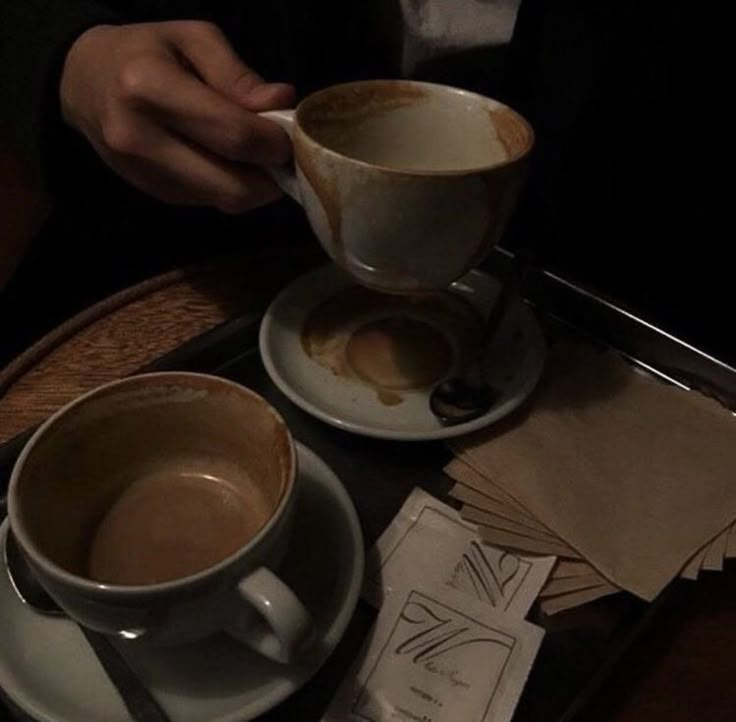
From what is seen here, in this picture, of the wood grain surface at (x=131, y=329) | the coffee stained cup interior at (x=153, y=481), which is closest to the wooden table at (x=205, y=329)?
the wood grain surface at (x=131, y=329)

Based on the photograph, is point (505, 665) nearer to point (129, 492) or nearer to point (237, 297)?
point (129, 492)

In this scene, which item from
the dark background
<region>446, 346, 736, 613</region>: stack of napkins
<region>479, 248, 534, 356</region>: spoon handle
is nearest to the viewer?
<region>446, 346, 736, 613</region>: stack of napkins

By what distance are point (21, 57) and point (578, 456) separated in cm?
43

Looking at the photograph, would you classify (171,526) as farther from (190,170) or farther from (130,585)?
(190,170)

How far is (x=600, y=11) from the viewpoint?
0.67 m

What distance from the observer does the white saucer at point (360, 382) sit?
49 cm

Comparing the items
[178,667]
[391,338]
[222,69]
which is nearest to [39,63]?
[222,69]

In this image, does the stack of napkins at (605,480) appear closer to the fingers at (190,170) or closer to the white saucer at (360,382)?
the white saucer at (360,382)

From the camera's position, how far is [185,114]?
1.53 ft

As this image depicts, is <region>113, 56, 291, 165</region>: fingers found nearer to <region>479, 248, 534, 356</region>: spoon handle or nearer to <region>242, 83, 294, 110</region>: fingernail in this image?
<region>242, 83, 294, 110</region>: fingernail

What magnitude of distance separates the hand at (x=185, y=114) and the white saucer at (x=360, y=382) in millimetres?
88

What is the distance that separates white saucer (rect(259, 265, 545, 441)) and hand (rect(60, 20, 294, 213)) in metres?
0.09

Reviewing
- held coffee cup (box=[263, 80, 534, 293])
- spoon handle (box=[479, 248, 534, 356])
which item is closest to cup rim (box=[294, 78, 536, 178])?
held coffee cup (box=[263, 80, 534, 293])

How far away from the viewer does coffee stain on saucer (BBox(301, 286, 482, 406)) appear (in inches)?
20.9
